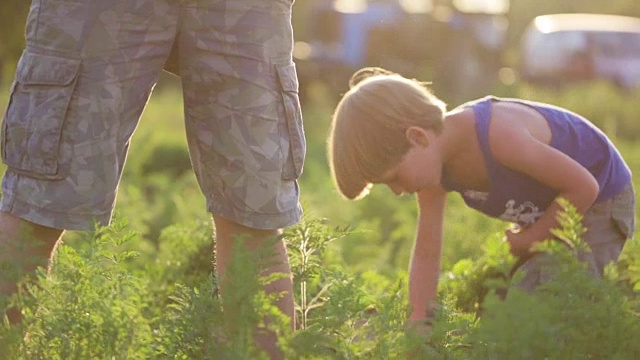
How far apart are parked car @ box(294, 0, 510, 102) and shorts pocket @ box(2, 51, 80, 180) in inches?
651

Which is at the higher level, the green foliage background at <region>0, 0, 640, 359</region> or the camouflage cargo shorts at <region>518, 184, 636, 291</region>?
the green foliage background at <region>0, 0, 640, 359</region>

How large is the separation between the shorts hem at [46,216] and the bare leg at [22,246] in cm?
2

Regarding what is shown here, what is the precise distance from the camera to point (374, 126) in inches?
159

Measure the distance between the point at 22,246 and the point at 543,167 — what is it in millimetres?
1711

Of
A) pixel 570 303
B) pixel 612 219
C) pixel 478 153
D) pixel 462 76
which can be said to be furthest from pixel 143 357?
pixel 462 76

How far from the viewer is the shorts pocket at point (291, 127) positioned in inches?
140

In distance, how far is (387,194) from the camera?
326 inches

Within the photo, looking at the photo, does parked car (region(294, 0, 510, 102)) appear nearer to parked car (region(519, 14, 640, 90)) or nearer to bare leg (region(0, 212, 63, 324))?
parked car (region(519, 14, 640, 90))

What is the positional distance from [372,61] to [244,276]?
2554cm

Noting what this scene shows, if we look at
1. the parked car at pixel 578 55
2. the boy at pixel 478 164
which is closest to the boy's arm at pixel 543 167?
the boy at pixel 478 164

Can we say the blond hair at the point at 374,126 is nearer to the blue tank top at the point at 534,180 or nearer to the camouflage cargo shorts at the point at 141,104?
the blue tank top at the point at 534,180

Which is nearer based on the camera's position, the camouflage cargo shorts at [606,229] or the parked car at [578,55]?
the camouflage cargo shorts at [606,229]

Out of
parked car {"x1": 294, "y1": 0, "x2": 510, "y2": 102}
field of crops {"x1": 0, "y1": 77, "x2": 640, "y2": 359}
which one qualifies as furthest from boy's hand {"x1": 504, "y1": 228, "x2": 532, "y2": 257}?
parked car {"x1": 294, "y1": 0, "x2": 510, "y2": 102}

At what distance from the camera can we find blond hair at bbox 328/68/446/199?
4.03 metres
